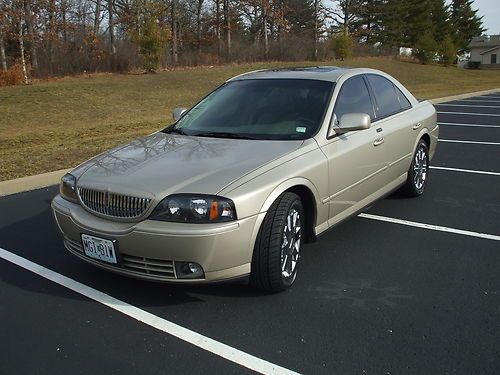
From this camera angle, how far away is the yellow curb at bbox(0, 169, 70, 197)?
628 centimetres

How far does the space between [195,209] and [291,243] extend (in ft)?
2.74

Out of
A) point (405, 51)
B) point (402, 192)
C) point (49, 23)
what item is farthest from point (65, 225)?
point (405, 51)

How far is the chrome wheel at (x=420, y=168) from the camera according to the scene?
5551 millimetres

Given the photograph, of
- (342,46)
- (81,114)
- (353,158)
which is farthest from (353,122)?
(342,46)

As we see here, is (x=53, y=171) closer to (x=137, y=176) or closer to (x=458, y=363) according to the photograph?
(x=137, y=176)

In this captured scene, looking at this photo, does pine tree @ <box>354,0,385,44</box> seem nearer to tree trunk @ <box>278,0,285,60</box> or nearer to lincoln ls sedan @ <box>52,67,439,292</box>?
tree trunk @ <box>278,0,285,60</box>

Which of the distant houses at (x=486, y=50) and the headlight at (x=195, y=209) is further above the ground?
the distant houses at (x=486, y=50)

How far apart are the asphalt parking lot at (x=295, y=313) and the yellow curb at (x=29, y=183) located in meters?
1.69

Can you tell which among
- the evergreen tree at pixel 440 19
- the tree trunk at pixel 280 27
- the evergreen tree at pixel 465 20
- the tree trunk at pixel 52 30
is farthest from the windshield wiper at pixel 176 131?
the evergreen tree at pixel 465 20

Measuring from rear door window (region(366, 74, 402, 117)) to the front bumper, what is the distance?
2.38 m

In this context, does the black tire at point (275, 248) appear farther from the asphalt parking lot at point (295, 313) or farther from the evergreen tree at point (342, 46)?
the evergreen tree at point (342, 46)

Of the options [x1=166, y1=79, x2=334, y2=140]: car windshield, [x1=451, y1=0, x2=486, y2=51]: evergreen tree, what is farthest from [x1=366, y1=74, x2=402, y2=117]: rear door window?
[x1=451, y1=0, x2=486, y2=51]: evergreen tree

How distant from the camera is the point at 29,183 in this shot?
21.4 ft

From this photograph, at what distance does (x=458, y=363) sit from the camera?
2.61m
